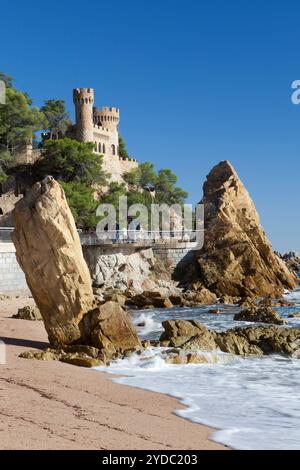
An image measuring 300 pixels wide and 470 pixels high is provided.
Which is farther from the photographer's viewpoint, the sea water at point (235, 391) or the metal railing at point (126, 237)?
the metal railing at point (126, 237)

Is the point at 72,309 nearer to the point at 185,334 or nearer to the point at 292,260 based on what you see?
the point at 185,334

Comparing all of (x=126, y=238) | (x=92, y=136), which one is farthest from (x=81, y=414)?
(x=92, y=136)

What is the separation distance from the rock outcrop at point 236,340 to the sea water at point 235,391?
525 mm

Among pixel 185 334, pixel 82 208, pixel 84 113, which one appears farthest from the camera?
pixel 84 113

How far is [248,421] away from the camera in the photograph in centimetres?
789

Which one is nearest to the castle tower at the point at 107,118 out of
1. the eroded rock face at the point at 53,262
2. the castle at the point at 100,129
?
the castle at the point at 100,129

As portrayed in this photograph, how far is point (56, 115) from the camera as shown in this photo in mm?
73000

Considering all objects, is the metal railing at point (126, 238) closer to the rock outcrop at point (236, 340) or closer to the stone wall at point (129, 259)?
the stone wall at point (129, 259)

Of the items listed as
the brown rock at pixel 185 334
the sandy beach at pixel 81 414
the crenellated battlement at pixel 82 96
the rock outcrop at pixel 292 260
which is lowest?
the sandy beach at pixel 81 414

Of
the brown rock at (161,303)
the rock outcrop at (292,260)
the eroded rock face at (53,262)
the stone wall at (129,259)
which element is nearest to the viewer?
the eroded rock face at (53,262)

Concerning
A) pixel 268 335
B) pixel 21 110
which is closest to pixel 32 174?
pixel 21 110

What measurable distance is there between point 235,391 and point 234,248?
2717cm

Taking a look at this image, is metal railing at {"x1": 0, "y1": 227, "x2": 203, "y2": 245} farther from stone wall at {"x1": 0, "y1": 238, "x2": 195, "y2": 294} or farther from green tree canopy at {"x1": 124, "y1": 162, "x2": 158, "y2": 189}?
green tree canopy at {"x1": 124, "y1": 162, "x2": 158, "y2": 189}

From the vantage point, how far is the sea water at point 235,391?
7305 mm
